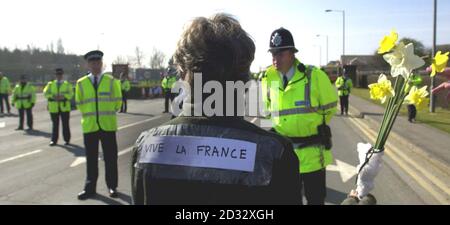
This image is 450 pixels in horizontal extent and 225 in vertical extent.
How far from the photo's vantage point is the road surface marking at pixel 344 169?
771cm

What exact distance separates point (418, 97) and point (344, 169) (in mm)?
6543

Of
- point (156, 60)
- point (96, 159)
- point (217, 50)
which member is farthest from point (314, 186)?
point (156, 60)

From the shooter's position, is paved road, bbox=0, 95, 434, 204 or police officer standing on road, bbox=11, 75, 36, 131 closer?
paved road, bbox=0, 95, 434, 204

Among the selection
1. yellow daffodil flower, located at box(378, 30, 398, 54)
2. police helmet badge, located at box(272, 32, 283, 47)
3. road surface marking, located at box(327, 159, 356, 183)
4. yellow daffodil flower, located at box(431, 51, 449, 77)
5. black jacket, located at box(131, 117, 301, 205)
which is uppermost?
police helmet badge, located at box(272, 32, 283, 47)

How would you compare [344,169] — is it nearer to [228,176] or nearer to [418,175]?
[418,175]

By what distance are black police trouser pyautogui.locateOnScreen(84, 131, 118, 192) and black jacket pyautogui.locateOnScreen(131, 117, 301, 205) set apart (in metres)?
4.97

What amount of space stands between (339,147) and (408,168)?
8.70ft

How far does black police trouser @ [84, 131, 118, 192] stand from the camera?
6.69 meters

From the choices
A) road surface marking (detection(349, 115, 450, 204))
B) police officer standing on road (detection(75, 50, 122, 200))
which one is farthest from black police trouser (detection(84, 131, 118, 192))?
road surface marking (detection(349, 115, 450, 204))

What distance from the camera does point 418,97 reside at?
205cm

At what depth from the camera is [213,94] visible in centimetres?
186

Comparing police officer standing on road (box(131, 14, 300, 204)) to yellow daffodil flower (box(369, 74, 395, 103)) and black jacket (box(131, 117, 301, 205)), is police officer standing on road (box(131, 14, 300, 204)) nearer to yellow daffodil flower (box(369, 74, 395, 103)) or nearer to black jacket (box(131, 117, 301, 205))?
black jacket (box(131, 117, 301, 205))
